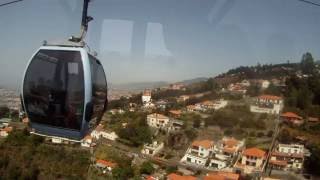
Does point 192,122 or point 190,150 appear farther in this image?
point 192,122

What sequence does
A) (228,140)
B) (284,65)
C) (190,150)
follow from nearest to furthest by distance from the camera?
1. (190,150)
2. (228,140)
3. (284,65)

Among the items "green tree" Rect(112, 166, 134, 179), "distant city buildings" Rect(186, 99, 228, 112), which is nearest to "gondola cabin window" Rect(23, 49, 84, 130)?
"green tree" Rect(112, 166, 134, 179)

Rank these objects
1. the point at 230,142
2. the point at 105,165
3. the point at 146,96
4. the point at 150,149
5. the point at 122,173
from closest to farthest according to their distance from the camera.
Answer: the point at 122,173 < the point at 105,165 < the point at 150,149 < the point at 230,142 < the point at 146,96

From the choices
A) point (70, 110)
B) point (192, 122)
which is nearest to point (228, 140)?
point (192, 122)

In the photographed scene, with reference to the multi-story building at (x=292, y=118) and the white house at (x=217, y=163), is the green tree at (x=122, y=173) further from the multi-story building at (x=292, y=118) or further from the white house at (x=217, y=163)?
the multi-story building at (x=292, y=118)

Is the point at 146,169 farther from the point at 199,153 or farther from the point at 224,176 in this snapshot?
the point at 224,176

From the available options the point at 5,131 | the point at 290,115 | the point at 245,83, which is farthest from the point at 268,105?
the point at 5,131

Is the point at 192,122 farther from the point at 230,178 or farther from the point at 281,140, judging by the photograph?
the point at 230,178
